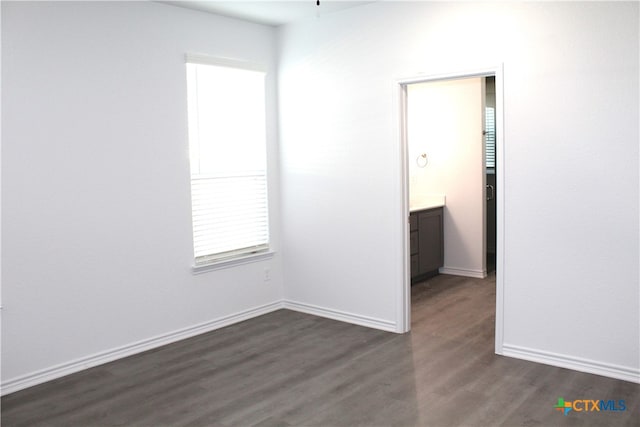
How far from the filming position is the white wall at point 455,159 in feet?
20.6

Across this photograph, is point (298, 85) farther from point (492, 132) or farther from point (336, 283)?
point (492, 132)

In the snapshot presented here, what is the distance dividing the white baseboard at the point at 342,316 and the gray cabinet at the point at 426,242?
1299mm

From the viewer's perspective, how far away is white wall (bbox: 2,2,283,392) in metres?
3.59

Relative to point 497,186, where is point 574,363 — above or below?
below

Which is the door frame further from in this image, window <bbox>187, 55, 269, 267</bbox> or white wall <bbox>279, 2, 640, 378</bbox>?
window <bbox>187, 55, 269, 267</bbox>

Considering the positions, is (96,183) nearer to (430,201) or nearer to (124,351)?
(124,351)

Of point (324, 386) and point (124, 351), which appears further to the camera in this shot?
point (124, 351)

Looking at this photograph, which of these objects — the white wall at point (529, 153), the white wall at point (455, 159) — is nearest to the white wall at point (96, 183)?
the white wall at point (529, 153)

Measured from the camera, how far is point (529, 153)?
3789 mm

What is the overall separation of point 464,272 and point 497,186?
2.70 meters

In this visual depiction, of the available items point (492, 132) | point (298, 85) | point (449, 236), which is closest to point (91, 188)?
point (298, 85)

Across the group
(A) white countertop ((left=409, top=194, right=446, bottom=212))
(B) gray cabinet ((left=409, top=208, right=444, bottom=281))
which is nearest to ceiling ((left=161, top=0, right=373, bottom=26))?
(B) gray cabinet ((left=409, top=208, right=444, bottom=281))

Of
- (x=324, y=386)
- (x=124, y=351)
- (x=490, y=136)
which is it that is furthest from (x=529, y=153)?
(x=490, y=136)

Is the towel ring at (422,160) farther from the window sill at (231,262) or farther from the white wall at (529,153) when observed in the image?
the window sill at (231,262)
